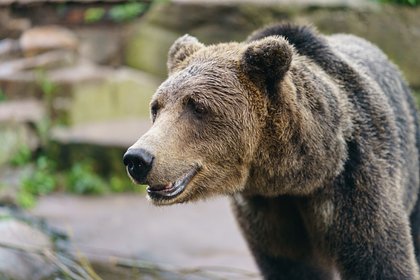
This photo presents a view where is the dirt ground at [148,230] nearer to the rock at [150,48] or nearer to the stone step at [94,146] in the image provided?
the stone step at [94,146]

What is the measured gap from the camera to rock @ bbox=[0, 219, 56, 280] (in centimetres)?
571

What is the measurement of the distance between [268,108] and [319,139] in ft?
1.09

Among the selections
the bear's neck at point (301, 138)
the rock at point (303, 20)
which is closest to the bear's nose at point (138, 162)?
the bear's neck at point (301, 138)

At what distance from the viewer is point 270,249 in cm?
466

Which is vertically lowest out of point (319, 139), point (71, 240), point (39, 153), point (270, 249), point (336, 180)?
point (39, 153)

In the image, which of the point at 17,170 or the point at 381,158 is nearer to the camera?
the point at 381,158

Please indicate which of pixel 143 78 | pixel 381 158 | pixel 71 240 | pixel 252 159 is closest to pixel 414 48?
pixel 143 78

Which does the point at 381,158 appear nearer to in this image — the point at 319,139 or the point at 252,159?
the point at 319,139

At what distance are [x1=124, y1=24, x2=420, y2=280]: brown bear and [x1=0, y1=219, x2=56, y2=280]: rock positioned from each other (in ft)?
6.21

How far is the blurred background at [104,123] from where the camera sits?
643cm

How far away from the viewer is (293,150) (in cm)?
397

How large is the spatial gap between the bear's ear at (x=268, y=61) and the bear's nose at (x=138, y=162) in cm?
74

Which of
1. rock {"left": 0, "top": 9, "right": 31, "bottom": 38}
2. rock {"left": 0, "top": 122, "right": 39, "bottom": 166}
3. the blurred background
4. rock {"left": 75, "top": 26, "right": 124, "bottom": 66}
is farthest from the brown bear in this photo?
rock {"left": 75, "top": 26, "right": 124, "bottom": 66}

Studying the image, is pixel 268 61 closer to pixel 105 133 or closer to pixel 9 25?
pixel 105 133
